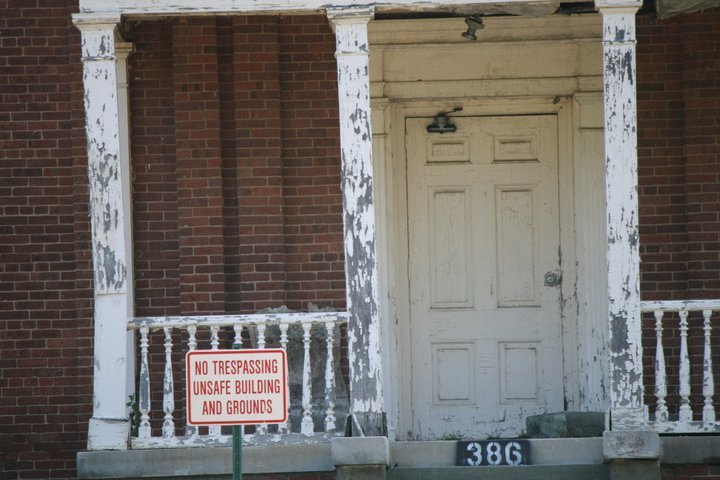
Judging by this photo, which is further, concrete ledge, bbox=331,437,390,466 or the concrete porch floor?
the concrete porch floor

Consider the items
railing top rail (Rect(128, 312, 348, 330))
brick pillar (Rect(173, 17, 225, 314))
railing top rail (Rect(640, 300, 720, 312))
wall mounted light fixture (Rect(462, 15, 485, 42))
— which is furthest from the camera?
brick pillar (Rect(173, 17, 225, 314))

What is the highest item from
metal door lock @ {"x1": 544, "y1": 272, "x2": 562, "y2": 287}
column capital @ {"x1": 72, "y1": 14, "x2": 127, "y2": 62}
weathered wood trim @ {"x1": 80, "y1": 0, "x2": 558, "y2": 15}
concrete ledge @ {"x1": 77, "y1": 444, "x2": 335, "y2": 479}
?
weathered wood trim @ {"x1": 80, "y1": 0, "x2": 558, "y2": 15}

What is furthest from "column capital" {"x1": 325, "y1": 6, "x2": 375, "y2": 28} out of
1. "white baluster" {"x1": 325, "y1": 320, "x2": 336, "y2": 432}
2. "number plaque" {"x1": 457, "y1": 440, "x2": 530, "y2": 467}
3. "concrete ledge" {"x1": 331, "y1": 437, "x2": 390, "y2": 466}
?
"number plaque" {"x1": 457, "y1": 440, "x2": 530, "y2": 467}

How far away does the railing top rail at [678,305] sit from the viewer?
8.66 m

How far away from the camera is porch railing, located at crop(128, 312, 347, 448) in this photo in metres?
8.78

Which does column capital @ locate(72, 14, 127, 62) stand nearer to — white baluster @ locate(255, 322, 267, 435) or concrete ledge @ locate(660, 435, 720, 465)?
white baluster @ locate(255, 322, 267, 435)

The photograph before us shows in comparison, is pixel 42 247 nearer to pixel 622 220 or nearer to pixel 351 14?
pixel 351 14

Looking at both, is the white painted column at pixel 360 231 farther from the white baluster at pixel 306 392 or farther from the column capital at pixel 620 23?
the column capital at pixel 620 23

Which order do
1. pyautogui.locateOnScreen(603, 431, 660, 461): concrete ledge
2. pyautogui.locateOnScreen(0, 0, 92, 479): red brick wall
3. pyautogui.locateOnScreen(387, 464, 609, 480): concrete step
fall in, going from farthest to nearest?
1. pyautogui.locateOnScreen(0, 0, 92, 479): red brick wall
2. pyautogui.locateOnScreen(387, 464, 609, 480): concrete step
3. pyautogui.locateOnScreen(603, 431, 660, 461): concrete ledge

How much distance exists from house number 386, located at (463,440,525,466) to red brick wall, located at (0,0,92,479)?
10.3ft

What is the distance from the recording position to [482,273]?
408 inches

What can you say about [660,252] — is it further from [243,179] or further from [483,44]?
[243,179]

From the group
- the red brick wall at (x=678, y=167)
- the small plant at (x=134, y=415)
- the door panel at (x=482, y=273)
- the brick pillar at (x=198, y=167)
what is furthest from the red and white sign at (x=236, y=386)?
the red brick wall at (x=678, y=167)

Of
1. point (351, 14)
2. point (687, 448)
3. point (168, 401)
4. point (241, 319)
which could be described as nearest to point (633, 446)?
point (687, 448)
